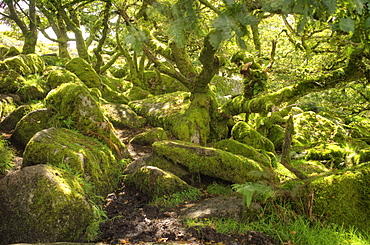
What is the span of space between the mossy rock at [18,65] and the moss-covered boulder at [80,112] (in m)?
4.84

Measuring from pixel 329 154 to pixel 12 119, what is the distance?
10214 millimetres

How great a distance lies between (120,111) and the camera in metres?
10.2

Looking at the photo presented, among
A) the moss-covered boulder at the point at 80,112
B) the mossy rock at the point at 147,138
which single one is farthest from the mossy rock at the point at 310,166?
the moss-covered boulder at the point at 80,112

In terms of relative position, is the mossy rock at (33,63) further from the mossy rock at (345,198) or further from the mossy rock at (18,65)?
the mossy rock at (345,198)

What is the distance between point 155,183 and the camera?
16.6ft

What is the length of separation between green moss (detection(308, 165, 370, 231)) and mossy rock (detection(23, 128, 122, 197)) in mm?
3780

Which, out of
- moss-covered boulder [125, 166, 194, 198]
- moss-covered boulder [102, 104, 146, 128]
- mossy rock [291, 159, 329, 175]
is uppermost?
moss-covered boulder [102, 104, 146, 128]

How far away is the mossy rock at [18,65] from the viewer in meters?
9.87

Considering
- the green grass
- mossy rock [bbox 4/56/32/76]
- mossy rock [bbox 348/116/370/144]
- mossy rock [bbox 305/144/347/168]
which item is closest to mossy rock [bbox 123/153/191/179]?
the green grass

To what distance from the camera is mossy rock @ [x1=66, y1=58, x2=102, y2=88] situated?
12055 millimetres

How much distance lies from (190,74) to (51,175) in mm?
6500

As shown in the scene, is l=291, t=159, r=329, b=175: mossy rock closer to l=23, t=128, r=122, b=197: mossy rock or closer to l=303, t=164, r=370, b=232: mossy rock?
l=303, t=164, r=370, b=232: mossy rock

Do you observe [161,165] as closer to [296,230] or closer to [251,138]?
[296,230]

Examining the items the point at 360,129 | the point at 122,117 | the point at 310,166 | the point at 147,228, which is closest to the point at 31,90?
the point at 122,117
